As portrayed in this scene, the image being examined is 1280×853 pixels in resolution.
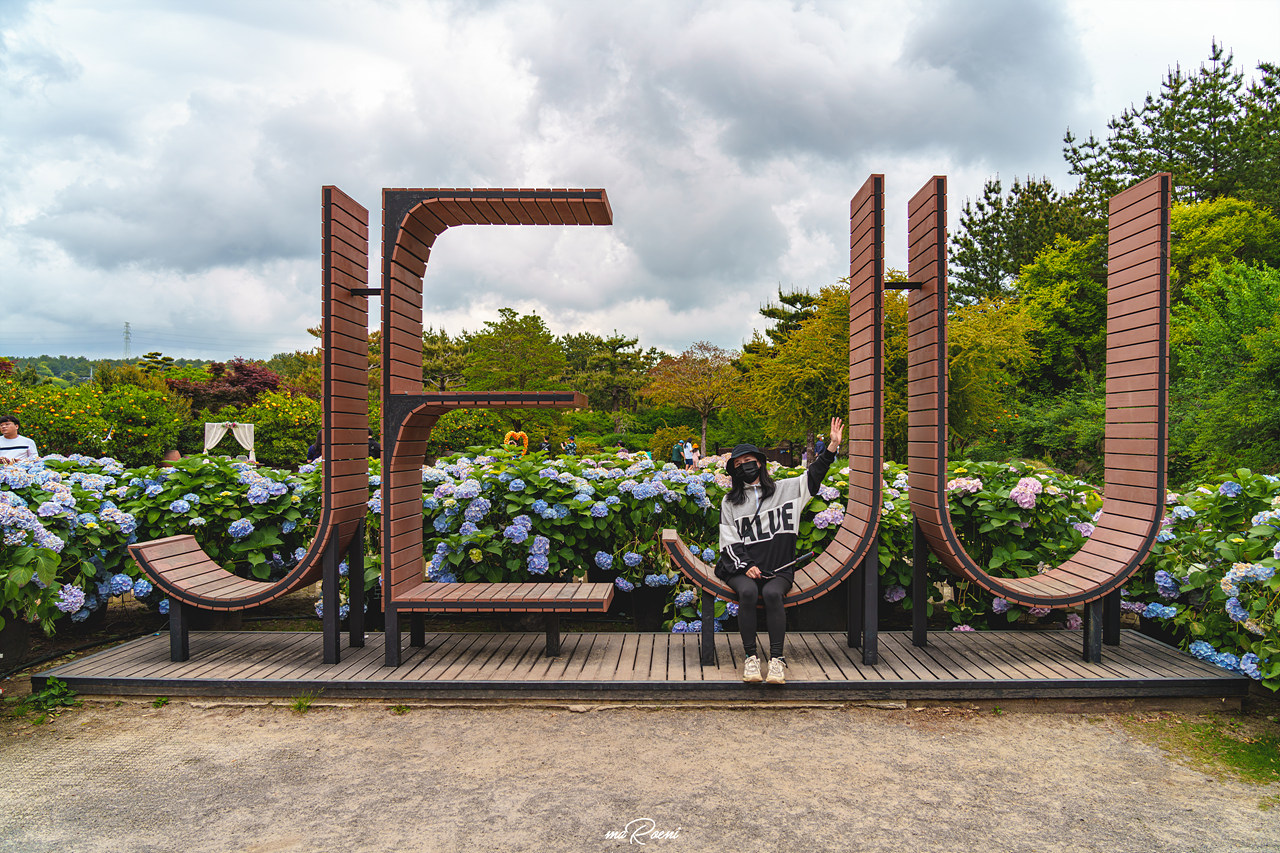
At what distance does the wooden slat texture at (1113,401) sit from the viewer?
3.66 metres

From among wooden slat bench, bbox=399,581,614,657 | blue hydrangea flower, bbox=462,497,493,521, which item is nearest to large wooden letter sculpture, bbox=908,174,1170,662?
wooden slat bench, bbox=399,581,614,657

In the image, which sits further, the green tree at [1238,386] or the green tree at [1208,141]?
the green tree at [1208,141]

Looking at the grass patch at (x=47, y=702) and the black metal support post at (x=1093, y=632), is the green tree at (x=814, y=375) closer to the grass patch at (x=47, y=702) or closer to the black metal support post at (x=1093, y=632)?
the black metal support post at (x=1093, y=632)

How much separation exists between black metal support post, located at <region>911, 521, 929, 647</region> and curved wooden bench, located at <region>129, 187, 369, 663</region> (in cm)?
319

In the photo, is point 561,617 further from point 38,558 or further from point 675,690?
point 38,558

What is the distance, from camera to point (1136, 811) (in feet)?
8.60

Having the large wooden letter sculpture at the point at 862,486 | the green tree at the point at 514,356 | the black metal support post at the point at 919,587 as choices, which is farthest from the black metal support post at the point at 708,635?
the green tree at the point at 514,356

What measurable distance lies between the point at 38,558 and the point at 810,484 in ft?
13.2

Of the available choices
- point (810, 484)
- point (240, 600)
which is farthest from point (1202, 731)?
point (240, 600)

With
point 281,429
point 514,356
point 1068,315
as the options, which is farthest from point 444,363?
point 1068,315

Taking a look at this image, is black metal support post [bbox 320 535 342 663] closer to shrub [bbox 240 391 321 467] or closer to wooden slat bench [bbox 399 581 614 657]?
wooden slat bench [bbox 399 581 614 657]

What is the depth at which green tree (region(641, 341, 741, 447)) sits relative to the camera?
1300 inches

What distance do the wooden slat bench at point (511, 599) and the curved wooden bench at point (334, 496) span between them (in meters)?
0.46

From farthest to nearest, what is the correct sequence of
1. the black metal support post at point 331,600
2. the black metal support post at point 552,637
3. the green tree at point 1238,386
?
the green tree at point 1238,386 → the black metal support post at point 552,637 → the black metal support post at point 331,600
